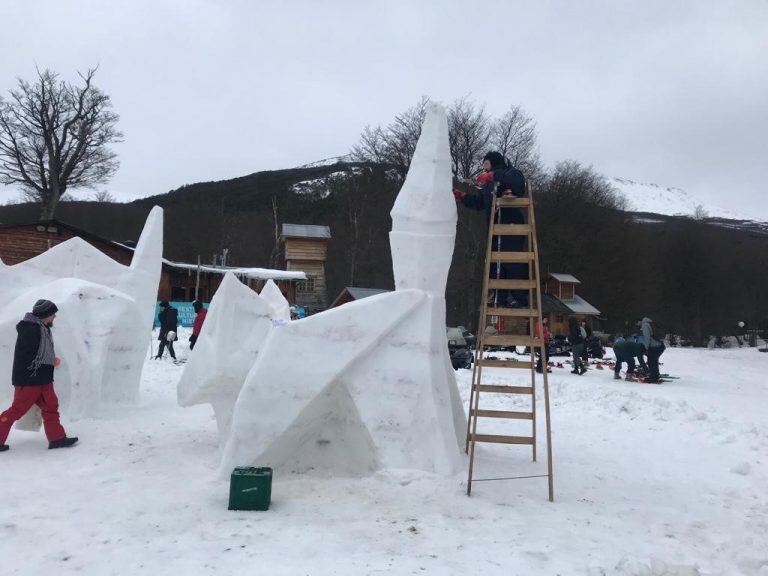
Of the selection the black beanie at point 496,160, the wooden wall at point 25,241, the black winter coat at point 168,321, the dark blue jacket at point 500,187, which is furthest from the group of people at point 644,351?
the wooden wall at point 25,241

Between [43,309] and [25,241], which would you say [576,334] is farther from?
[25,241]

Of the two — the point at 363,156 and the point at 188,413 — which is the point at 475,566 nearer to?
the point at 188,413

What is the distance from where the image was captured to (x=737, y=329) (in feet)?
127

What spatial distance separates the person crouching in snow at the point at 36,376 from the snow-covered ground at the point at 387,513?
264 mm

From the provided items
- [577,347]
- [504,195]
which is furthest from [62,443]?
[577,347]

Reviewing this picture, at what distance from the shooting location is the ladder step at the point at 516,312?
231 inches

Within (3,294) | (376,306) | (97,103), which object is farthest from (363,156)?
(376,306)

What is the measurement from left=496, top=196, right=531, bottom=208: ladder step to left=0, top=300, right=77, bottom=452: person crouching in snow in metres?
5.85

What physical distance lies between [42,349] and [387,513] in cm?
485

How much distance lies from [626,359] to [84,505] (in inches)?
550

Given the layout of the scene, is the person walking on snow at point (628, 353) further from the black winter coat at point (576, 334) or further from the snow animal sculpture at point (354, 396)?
Answer: the snow animal sculpture at point (354, 396)

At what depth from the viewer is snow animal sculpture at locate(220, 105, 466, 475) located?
5812mm

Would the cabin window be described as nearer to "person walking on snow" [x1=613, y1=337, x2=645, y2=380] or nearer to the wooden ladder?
"person walking on snow" [x1=613, y1=337, x2=645, y2=380]

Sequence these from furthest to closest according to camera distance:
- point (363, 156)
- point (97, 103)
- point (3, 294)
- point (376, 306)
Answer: point (363, 156), point (97, 103), point (3, 294), point (376, 306)
